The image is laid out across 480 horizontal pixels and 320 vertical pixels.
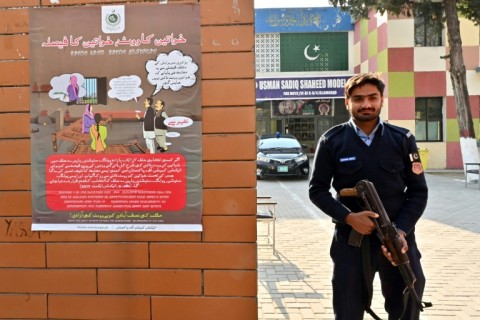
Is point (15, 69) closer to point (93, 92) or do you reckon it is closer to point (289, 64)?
point (93, 92)

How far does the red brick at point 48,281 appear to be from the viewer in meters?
3.11

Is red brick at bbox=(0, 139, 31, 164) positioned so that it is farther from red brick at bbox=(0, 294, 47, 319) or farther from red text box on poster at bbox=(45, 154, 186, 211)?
red brick at bbox=(0, 294, 47, 319)

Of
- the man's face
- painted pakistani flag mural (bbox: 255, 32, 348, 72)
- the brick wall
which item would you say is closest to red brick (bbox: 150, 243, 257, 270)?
the brick wall

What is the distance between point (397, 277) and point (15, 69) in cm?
264

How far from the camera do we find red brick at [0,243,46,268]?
313cm

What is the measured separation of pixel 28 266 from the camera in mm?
3139

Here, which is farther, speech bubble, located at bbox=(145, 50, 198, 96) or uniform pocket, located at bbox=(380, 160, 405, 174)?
speech bubble, located at bbox=(145, 50, 198, 96)

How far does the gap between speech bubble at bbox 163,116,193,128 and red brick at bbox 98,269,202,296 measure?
907mm

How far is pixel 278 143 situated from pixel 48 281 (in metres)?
13.7

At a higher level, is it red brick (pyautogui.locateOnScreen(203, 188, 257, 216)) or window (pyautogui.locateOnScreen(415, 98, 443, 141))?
window (pyautogui.locateOnScreen(415, 98, 443, 141))

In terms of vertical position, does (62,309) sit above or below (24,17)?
below

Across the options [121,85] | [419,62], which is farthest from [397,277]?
[419,62]

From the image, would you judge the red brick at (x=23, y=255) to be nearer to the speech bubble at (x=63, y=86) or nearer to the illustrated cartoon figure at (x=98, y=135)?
the illustrated cartoon figure at (x=98, y=135)

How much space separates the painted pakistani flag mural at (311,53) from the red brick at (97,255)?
22662 millimetres
